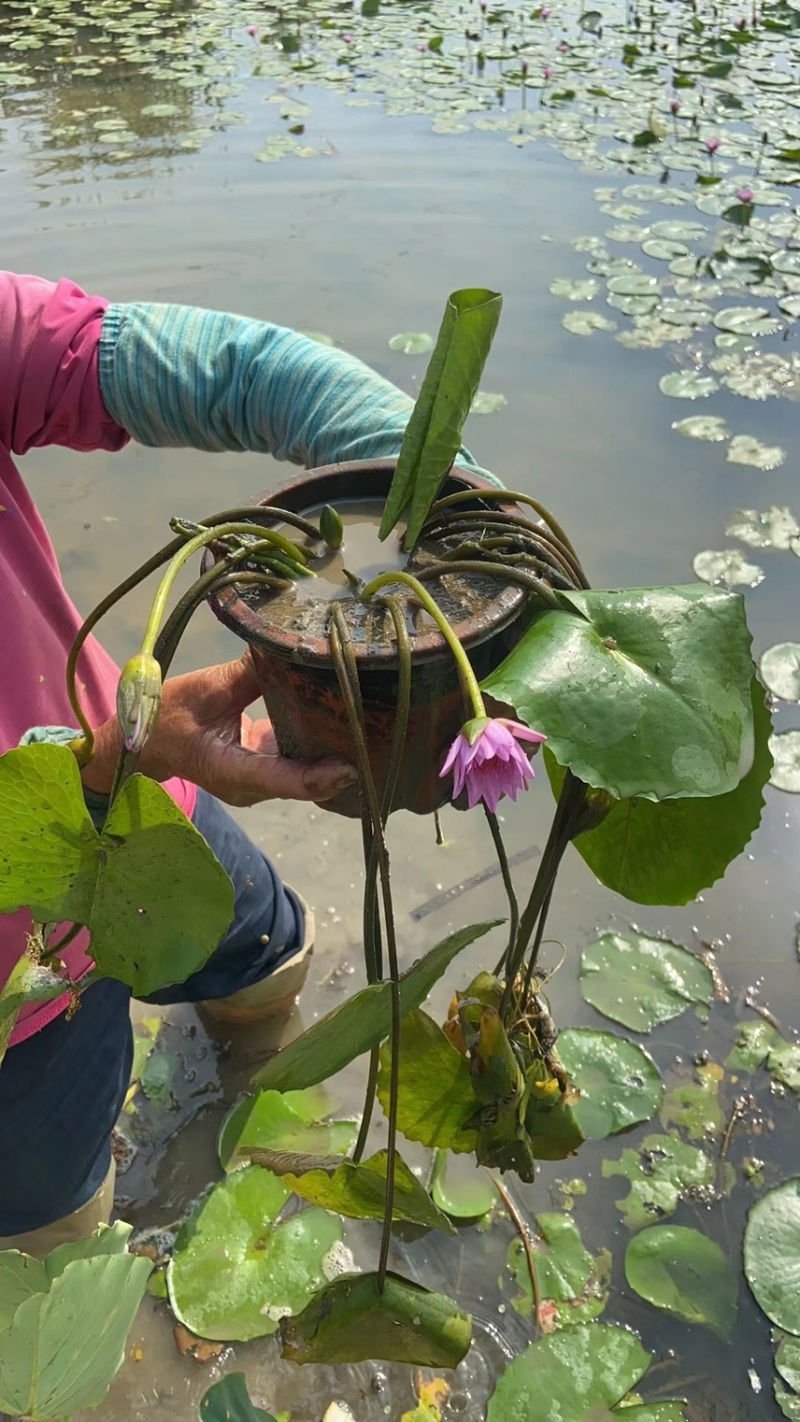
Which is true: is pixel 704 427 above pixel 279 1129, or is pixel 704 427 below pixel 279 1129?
above

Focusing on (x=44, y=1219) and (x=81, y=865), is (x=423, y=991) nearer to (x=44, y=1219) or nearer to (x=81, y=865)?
(x=81, y=865)

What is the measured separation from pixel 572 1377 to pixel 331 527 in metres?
0.99

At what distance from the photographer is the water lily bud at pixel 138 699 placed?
513 mm

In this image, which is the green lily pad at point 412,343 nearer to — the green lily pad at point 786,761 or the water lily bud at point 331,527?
the green lily pad at point 786,761

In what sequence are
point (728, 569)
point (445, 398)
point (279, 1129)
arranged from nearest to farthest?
point (445, 398) < point (279, 1129) < point (728, 569)

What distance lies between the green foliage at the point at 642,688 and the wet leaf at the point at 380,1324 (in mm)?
380

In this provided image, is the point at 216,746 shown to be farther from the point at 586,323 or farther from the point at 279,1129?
the point at 586,323

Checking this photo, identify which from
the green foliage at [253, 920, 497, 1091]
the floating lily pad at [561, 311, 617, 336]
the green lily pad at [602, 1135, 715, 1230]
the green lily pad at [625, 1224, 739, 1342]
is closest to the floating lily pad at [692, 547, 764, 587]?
the floating lily pad at [561, 311, 617, 336]

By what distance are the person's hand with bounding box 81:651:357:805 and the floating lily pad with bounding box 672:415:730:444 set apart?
6.96ft

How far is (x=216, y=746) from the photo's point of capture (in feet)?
2.31

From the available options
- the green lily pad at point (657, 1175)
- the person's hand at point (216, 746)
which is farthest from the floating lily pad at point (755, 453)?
the person's hand at point (216, 746)

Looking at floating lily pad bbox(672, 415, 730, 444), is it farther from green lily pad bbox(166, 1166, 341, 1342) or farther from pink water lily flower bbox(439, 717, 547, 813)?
pink water lily flower bbox(439, 717, 547, 813)

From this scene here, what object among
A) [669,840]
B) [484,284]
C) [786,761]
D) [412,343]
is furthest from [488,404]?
[669,840]

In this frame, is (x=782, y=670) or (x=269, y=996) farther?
(x=782, y=670)
